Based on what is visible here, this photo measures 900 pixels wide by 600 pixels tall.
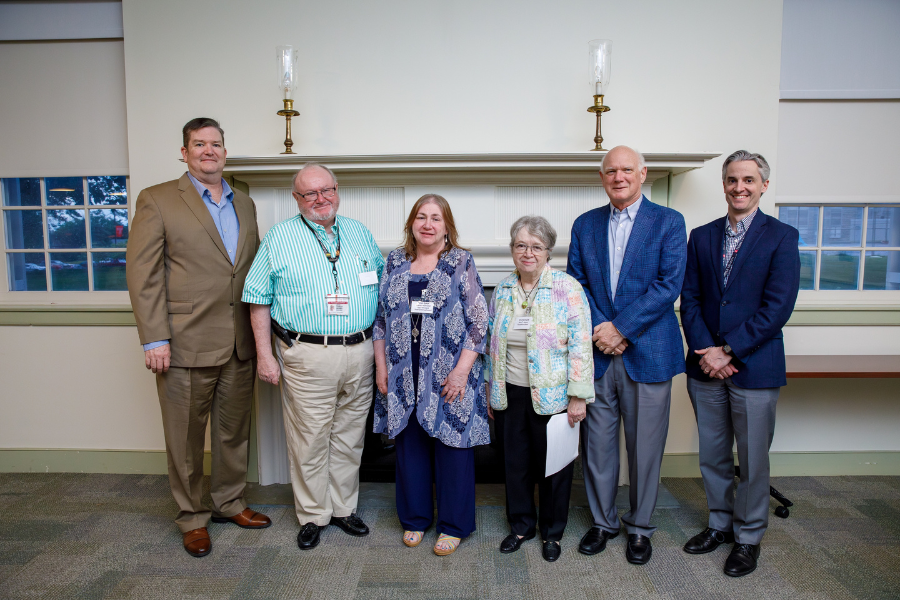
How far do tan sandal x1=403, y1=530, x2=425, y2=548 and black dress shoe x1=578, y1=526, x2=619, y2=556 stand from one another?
722mm

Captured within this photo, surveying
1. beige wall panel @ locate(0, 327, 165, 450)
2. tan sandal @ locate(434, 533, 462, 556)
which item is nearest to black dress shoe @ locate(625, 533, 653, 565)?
tan sandal @ locate(434, 533, 462, 556)

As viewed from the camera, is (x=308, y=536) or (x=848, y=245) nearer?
(x=308, y=536)

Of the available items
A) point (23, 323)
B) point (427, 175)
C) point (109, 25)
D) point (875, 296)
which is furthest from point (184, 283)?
point (875, 296)

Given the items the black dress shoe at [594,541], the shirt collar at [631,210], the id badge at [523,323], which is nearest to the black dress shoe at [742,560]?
the black dress shoe at [594,541]

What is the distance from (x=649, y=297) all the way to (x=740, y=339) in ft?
1.31

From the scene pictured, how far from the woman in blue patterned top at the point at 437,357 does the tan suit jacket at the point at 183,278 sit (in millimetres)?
719

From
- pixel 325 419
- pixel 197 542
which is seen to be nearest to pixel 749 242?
pixel 325 419

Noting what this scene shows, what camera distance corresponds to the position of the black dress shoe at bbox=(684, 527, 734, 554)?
228 cm

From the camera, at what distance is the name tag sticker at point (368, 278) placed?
231cm

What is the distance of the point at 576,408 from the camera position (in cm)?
213

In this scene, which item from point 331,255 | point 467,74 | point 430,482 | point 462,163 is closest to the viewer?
point 331,255

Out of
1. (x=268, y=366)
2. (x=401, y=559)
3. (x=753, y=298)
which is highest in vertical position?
(x=753, y=298)

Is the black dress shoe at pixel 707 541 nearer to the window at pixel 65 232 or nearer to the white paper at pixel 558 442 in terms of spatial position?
the white paper at pixel 558 442

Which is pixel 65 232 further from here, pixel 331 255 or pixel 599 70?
pixel 599 70
